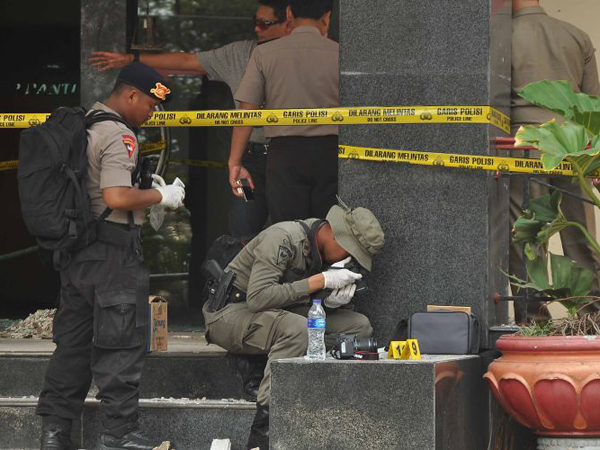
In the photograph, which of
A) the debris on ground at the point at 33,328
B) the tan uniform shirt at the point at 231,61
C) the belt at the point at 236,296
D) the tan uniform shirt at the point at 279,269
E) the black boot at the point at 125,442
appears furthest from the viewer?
the debris on ground at the point at 33,328

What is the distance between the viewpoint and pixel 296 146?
761 centimetres

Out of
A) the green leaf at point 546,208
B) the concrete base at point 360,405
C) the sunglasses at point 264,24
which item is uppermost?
the sunglasses at point 264,24

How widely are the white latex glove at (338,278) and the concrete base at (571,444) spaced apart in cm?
123

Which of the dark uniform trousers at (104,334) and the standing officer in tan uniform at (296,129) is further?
the standing officer in tan uniform at (296,129)

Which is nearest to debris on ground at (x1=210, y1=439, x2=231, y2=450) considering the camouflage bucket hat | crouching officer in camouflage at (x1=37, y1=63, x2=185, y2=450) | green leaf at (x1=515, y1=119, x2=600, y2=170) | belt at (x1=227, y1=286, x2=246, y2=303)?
crouching officer in camouflage at (x1=37, y1=63, x2=185, y2=450)

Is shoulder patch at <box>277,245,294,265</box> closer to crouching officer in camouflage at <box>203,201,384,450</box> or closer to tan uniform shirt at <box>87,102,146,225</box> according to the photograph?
crouching officer in camouflage at <box>203,201,384,450</box>

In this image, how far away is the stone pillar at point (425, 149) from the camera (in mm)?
6949

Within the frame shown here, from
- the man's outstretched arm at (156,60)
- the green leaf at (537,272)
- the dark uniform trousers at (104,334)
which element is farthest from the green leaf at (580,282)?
the man's outstretched arm at (156,60)

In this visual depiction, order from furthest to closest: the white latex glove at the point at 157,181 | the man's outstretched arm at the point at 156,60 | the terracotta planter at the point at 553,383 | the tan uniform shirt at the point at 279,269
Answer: the man's outstretched arm at the point at 156,60 < the white latex glove at the point at 157,181 < the tan uniform shirt at the point at 279,269 < the terracotta planter at the point at 553,383

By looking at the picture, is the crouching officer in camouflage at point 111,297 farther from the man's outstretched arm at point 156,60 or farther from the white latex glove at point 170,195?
the man's outstretched arm at point 156,60

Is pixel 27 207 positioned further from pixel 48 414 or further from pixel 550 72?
pixel 550 72

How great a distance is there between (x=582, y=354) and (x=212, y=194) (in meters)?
4.20

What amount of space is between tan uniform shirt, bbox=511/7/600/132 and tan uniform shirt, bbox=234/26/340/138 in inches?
39.9

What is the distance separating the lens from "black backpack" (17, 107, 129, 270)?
641cm
